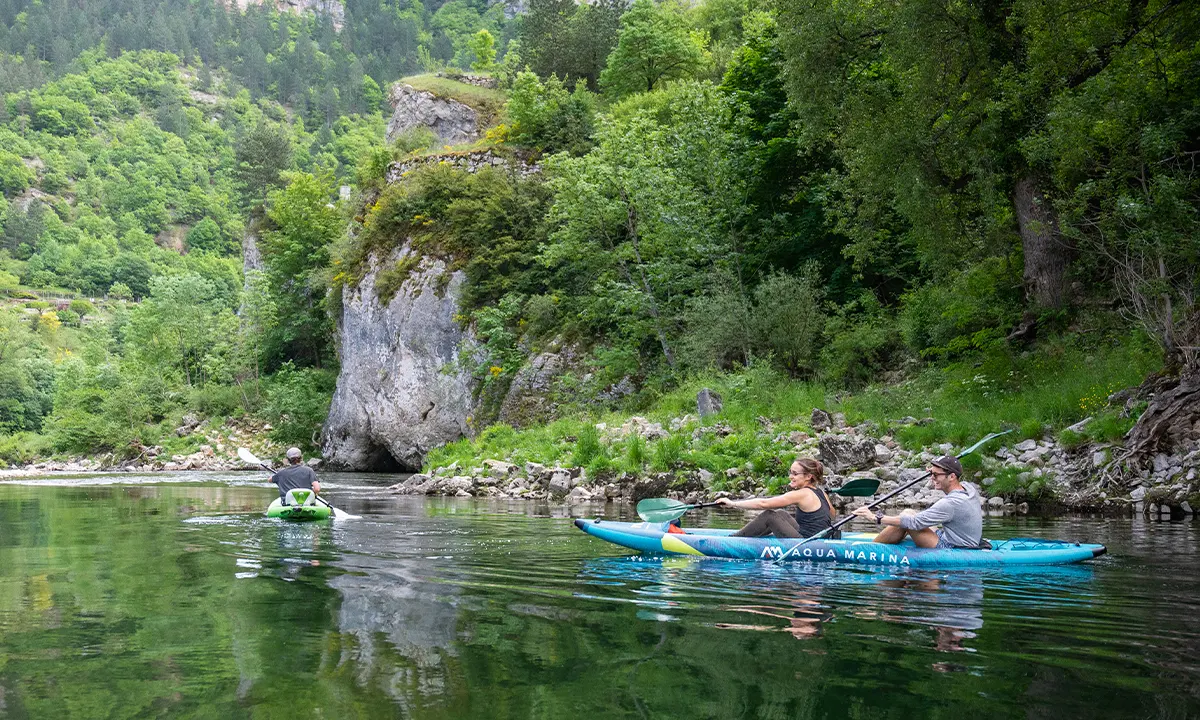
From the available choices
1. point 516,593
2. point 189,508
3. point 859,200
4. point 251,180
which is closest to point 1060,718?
point 516,593

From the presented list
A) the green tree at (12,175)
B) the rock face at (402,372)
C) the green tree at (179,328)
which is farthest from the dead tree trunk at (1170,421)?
the green tree at (12,175)

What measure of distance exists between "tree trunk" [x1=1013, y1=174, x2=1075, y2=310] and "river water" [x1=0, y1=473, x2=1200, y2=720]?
798cm

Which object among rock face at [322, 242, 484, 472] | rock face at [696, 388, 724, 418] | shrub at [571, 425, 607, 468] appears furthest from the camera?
rock face at [322, 242, 484, 472]

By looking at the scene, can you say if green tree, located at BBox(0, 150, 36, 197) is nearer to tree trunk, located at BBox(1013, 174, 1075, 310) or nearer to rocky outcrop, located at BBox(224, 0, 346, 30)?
rocky outcrop, located at BBox(224, 0, 346, 30)

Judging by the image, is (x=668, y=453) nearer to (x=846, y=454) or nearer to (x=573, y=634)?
(x=846, y=454)

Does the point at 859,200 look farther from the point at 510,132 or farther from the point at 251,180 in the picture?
the point at 251,180

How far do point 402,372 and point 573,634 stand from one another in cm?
2566

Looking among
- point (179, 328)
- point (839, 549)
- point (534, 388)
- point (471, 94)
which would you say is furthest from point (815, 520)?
point (179, 328)

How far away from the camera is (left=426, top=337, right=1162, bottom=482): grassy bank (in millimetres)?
13656

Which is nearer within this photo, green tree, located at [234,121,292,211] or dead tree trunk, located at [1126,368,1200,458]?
dead tree trunk, located at [1126,368,1200,458]

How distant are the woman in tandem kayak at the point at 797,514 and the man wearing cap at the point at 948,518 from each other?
29.5 inches

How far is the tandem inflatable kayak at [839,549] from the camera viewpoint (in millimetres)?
7371

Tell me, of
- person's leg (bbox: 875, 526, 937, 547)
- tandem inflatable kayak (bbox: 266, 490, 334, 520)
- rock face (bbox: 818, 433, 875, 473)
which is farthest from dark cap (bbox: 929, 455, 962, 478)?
tandem inflatable kayak (bbox: 266, 490, 334, 520)

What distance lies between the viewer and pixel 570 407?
23.5 m
